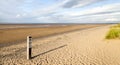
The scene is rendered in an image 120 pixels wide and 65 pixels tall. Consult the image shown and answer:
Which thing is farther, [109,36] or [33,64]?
[109,36]

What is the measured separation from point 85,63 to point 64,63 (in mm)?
1077

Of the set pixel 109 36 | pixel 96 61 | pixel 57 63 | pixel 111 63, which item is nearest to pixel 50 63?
pixel 57 63

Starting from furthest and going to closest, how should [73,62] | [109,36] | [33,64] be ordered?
[109,36], [73,62], [33,64]

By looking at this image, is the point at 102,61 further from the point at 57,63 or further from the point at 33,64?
the point at 33,64

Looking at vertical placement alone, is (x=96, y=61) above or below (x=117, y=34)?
below

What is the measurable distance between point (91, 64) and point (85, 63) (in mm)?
311

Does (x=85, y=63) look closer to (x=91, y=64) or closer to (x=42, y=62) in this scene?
(x=91, y=64)

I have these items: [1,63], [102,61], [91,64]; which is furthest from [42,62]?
[102,61]

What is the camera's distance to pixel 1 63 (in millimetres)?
6168

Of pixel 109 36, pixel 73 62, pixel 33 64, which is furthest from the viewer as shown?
pixel 109 36

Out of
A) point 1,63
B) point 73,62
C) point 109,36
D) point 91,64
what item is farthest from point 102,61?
point 109,36

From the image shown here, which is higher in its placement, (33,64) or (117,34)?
(117,34)

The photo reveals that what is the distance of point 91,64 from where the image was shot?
617 centimetres

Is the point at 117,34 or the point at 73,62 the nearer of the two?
the point at 73,62
